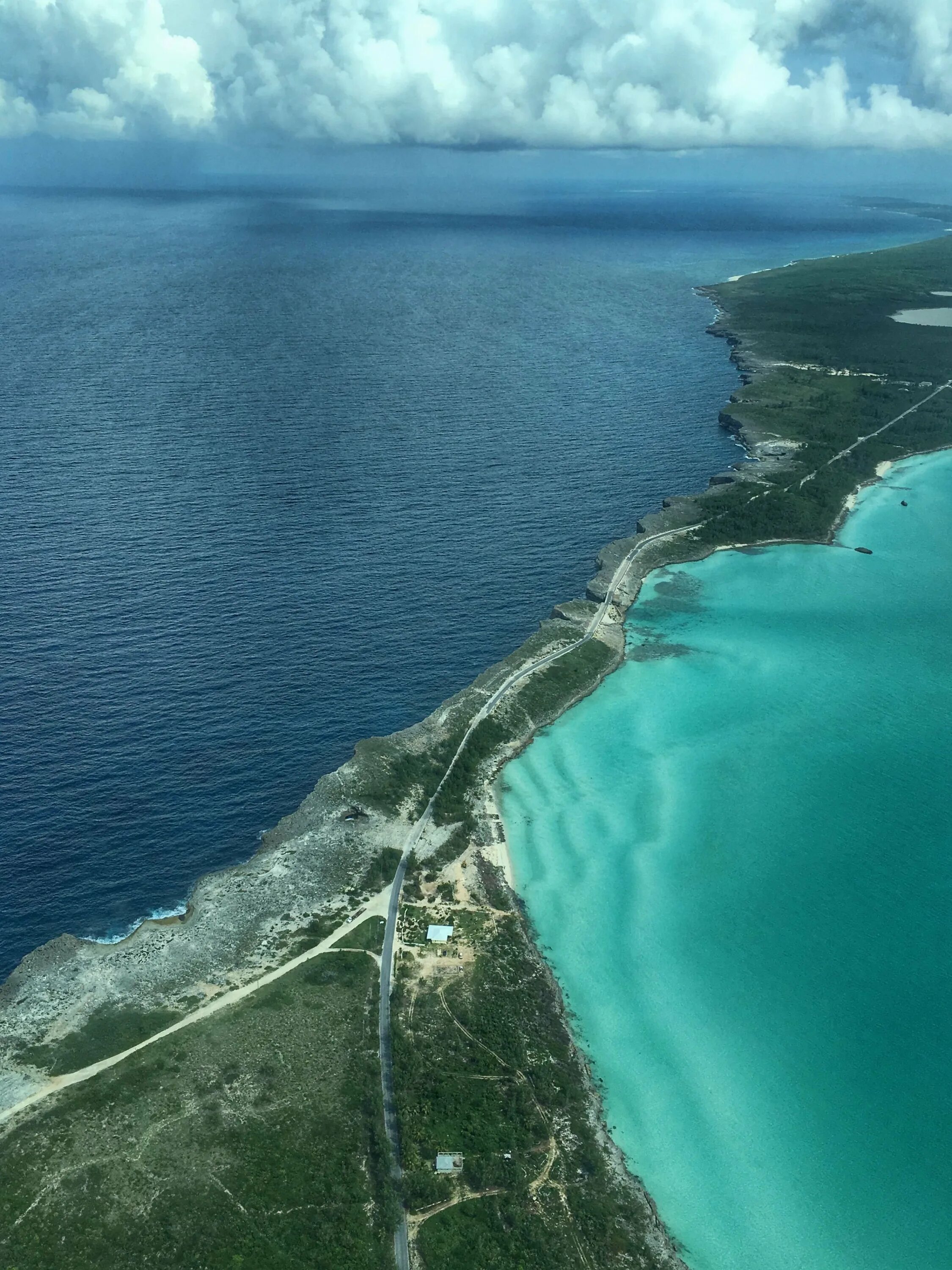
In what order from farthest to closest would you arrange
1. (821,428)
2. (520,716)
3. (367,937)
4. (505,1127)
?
1. (821,428)
2. (520,716)
3. (367,937)
4. (505,1127)

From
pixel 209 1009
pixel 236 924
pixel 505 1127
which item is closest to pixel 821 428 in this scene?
pixel 236 924

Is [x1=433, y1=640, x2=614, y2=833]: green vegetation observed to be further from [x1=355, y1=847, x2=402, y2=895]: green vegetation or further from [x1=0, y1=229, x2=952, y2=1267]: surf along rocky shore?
[x1=355, y1=847, x2=402, y2=895]: green vegetation

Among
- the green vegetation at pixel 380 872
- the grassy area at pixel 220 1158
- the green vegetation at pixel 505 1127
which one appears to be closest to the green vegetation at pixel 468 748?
the green vegetation at pixel 380 872

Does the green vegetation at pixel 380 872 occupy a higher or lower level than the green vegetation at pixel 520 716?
lower

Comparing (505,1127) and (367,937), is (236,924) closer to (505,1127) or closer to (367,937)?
(367,937)

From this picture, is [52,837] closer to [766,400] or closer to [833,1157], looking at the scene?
[833,1157]

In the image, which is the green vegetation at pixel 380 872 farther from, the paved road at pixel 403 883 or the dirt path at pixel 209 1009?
the dirt path at pixel 209 1009
